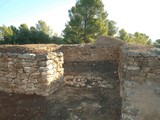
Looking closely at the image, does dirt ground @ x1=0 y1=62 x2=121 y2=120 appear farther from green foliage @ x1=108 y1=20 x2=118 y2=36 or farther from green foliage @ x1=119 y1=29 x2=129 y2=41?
green foliage @ x1=119 y1=29 x2=129 y2=41

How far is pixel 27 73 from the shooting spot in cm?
662

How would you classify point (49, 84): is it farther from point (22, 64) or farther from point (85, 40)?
point (85, 40)

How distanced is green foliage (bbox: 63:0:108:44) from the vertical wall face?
2099 centimetres

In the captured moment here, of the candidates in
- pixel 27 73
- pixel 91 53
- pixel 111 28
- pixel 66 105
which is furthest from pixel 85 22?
pixel 66 105

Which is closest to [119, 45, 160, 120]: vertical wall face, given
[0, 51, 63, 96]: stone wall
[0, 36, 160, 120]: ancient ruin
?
[0, 36, 160, 120]: ancient ruin

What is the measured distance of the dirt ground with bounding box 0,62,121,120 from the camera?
223 inches

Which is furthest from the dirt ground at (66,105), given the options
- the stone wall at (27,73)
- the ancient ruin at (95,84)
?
the stone wall at (27,73)

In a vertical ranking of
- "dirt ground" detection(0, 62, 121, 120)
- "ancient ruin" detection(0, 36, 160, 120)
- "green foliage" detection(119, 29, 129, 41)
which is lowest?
A: "dirt ground" detection(0, 62, 121, 120)

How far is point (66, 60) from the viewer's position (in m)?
13.4

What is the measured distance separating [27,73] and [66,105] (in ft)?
5.47

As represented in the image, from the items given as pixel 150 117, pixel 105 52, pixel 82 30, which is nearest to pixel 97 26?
pixel 82 30

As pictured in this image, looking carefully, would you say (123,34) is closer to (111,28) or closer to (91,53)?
(111,28)

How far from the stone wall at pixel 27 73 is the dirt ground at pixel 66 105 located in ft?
0.81

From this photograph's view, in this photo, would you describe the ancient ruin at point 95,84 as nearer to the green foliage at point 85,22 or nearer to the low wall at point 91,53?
the low wall at point 91,53
